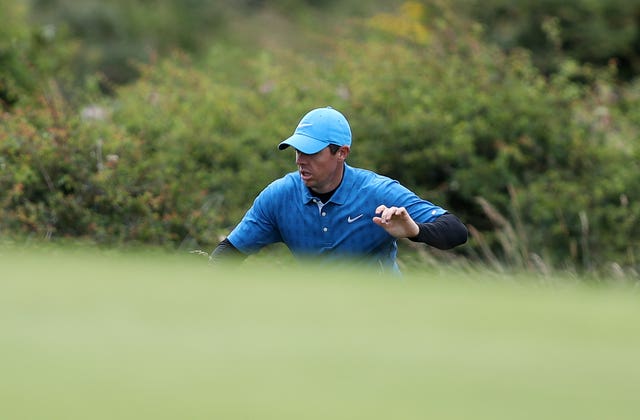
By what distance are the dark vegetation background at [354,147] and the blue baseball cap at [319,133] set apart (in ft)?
9.77

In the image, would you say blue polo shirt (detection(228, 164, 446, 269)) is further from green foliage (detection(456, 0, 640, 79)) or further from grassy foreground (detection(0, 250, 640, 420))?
green foliage (detection(456, 0, 640, 79))

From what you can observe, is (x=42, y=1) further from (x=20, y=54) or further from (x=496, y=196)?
(x=496, y=196)

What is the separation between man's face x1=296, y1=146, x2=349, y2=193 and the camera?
283 inches

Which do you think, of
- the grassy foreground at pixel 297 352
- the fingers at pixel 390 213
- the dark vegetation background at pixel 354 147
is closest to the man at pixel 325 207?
the fingers at pixel 390 213

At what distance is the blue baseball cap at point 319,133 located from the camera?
717 centimetres

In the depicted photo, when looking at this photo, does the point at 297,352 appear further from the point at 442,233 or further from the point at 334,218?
the point at 334,218

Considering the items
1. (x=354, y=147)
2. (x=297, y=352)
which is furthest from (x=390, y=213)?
(x=354, y=147)

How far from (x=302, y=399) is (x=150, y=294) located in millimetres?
884

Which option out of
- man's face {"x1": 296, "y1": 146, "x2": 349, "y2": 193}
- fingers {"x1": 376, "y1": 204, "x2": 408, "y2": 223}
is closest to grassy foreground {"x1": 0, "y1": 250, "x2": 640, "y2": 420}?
fingers {"x1": 376, "y1": 204, "x2": 408, "y2": 223}

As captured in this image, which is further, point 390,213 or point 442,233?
point 442,233

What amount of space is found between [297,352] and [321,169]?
4.87 metres

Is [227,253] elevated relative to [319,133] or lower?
lower

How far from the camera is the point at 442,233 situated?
22.3 ft

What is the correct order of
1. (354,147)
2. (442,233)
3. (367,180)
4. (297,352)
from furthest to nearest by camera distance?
(354,147) < (367,180) < (442,233) < (297,352)
